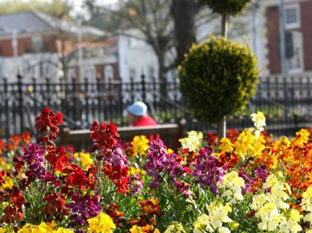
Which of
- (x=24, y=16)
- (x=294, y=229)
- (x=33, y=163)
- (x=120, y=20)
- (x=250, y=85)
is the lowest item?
(x=294, y=229)

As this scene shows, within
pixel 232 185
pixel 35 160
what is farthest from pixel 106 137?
pixel 232 185

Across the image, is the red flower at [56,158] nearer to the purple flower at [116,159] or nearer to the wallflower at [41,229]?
the purple flower at [116,159]

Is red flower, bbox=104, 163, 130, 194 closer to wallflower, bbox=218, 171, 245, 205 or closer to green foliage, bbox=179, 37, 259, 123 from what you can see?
wallflower, bbox=218, 171, 245, 205

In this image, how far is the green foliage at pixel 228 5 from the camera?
30.5 feet

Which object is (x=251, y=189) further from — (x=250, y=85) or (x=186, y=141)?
(x=250, y=85)

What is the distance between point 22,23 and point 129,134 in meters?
63.6

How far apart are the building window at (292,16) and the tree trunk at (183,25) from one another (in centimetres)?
3042

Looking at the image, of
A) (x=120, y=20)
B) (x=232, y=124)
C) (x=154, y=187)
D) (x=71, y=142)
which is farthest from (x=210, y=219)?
(x=120, y=20)

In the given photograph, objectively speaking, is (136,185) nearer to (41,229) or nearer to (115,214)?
(115,214)

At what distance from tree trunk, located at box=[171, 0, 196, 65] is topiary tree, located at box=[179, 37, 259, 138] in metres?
10.4

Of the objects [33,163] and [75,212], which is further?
[33,163]

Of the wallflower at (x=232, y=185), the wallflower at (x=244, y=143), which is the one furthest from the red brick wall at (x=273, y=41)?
the wallflower at (x=232, y=185)

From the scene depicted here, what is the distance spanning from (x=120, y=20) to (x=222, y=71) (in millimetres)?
26316

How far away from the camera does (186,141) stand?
606 cm
